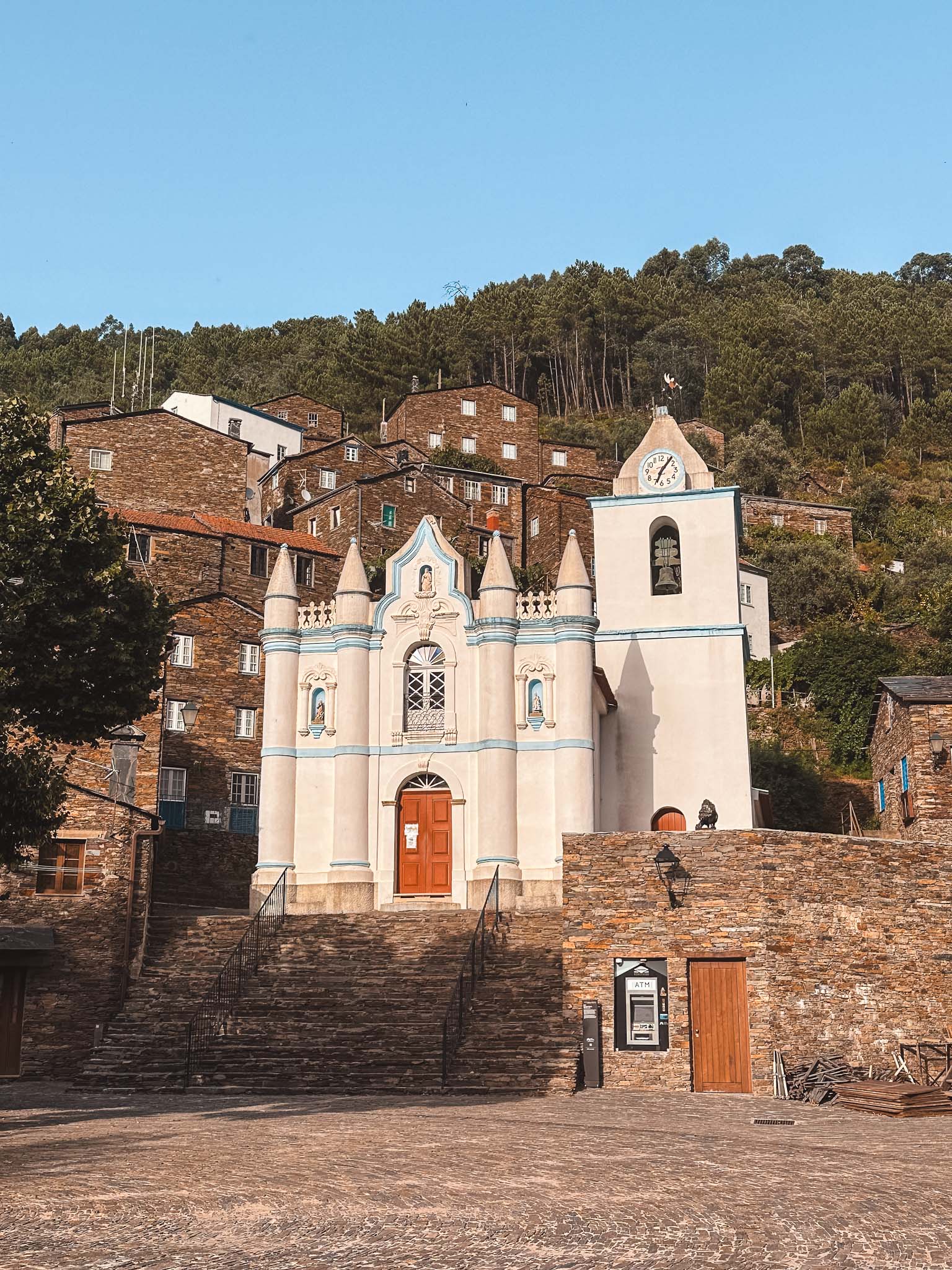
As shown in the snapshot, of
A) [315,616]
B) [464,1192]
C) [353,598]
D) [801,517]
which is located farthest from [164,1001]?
[801,517]

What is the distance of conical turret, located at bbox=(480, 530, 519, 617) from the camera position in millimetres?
35125

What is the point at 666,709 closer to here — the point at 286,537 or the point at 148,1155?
the point at 148,1155

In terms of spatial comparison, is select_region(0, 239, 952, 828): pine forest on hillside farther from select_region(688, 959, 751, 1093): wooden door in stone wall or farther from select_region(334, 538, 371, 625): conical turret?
select_region(688, 959, 751, 1093): wooden door in stone wall

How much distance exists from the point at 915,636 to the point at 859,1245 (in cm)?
5400

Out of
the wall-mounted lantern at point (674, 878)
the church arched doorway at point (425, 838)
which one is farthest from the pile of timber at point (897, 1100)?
the church arched doorway at point (425, 838)

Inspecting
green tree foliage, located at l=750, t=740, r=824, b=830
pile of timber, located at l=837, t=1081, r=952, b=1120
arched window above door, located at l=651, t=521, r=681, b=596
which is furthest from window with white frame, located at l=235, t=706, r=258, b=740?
pile of timber, located at l=837, t=1081, r=952, b=1120

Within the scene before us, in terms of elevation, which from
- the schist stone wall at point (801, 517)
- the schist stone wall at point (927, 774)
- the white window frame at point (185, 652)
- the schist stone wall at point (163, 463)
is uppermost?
the schist stone wall at point (801, 517)

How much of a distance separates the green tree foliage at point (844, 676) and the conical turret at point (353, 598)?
24.8m

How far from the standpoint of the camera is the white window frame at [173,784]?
4756cm

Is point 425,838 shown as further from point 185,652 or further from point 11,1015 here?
point 185,652

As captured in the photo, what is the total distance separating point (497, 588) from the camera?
35.2 metres

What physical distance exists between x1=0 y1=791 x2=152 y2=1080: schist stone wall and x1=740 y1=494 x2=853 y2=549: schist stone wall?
5216 cm

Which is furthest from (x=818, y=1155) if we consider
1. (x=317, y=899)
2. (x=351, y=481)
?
(x=351, y=481)

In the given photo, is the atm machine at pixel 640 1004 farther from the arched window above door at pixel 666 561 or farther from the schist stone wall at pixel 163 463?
the schist stone wall at pixel 163 463
